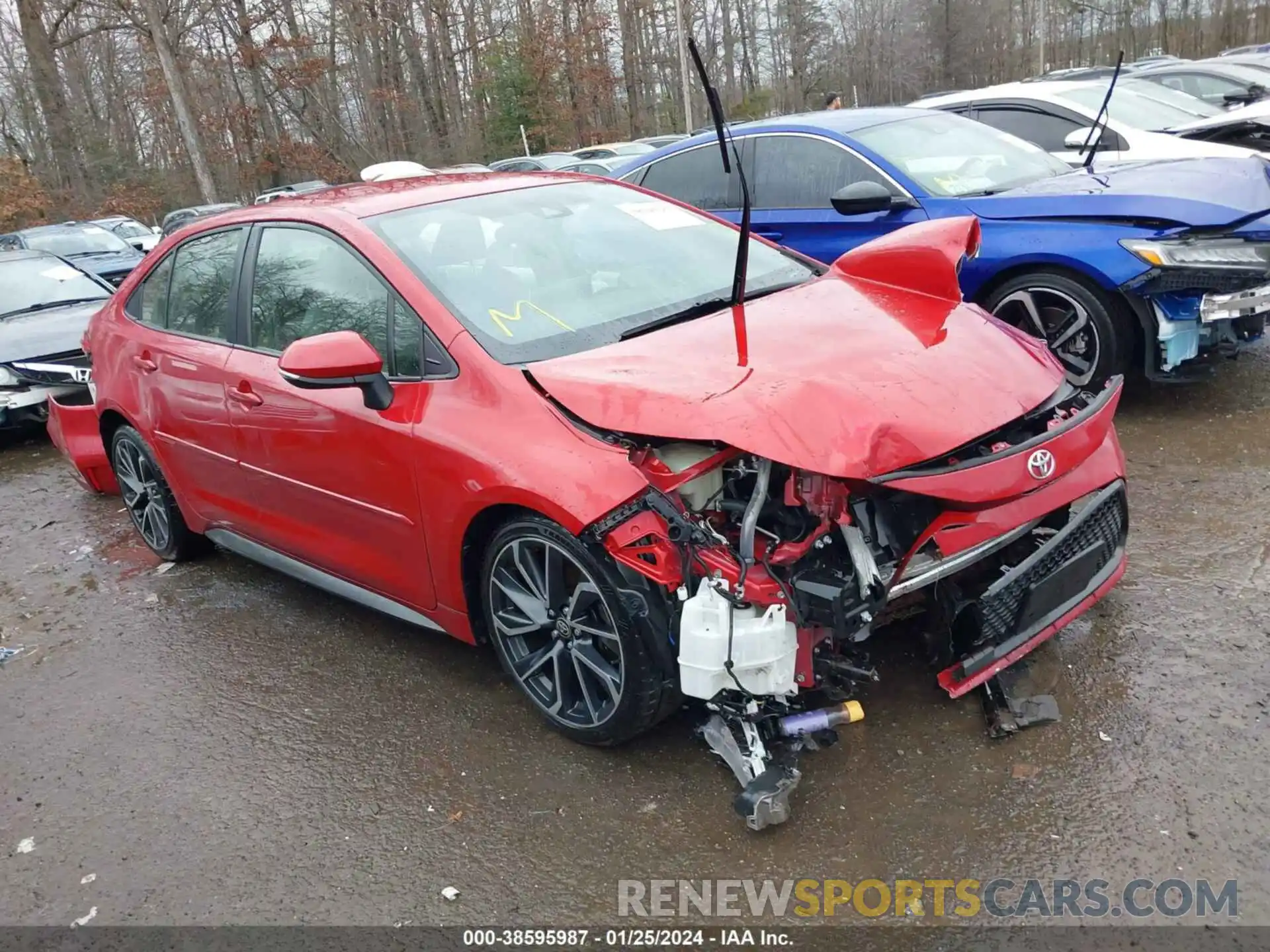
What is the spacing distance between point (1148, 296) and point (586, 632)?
3.42 metres

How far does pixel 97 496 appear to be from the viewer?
6.29m

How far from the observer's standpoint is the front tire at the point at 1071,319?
477 centimetres

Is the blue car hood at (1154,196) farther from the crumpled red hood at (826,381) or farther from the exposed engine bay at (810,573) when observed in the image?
the exposed engine bay at (810,573)

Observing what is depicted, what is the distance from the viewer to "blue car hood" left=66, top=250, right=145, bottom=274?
13.6 metres

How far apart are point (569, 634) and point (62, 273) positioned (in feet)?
27.0

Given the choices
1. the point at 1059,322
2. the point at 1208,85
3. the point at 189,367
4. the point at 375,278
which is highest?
the point at 1208,85

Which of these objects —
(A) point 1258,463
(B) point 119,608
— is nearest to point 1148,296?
(A) point 1258,463

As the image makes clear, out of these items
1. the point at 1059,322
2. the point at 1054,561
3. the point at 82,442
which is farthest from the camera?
the point at 82,442

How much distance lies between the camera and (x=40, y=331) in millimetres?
7785

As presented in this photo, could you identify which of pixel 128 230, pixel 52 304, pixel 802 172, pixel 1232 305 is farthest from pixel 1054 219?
pixel 128 230

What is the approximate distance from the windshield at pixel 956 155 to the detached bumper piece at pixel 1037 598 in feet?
10.0

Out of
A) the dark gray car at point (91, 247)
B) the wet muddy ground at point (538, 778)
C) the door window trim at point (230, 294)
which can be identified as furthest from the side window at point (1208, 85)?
the dark gray car at point (91, 247)

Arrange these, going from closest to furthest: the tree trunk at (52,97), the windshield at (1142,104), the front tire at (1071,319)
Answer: the front tire at (1071,319)
the windshield at (1142,104)
the tree trunk at (52,97)

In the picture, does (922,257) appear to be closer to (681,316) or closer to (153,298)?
(681,316)
